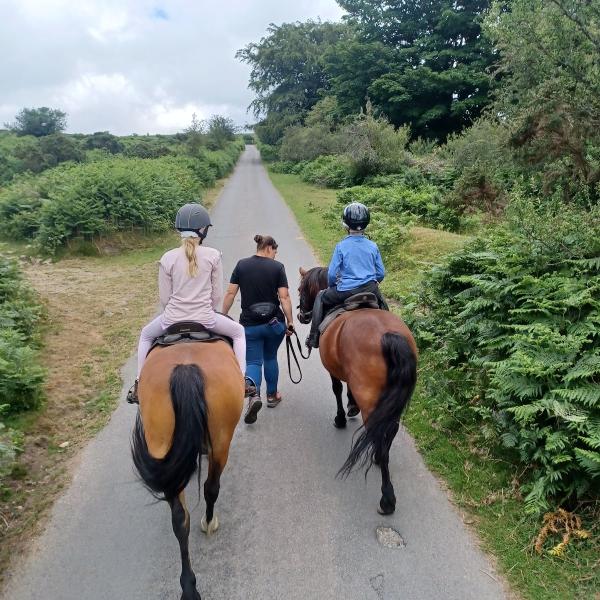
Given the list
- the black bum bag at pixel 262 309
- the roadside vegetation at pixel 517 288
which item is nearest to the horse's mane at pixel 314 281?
the black bum bag at pixel 262 309

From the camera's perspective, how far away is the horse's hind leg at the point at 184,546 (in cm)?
317

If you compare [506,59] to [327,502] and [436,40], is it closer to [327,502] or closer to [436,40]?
[327,502]

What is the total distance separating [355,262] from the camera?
190 inches

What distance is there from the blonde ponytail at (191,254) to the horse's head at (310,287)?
6.69ft

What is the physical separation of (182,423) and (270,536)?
4.48ft

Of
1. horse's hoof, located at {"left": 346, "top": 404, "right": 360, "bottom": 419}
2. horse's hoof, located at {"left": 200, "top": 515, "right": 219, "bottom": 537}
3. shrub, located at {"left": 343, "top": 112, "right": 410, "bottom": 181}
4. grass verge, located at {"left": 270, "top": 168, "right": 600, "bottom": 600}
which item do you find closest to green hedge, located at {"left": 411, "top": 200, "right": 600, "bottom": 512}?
grass verge, located at {"left": 270, "top": 168, "right": 600, "bottom": 600}

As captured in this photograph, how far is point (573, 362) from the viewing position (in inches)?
167

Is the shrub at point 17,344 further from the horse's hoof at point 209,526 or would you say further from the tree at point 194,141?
the tree at point 194,141

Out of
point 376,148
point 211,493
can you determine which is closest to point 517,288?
point 211,493

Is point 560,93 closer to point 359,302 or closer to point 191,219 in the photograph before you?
point 359,302

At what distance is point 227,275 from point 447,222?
23.7ft

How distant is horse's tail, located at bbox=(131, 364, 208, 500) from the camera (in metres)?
3.15

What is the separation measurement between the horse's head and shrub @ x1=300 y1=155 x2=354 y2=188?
21.3 metres

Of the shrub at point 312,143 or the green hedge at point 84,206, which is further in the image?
the shrub at point 312,143
